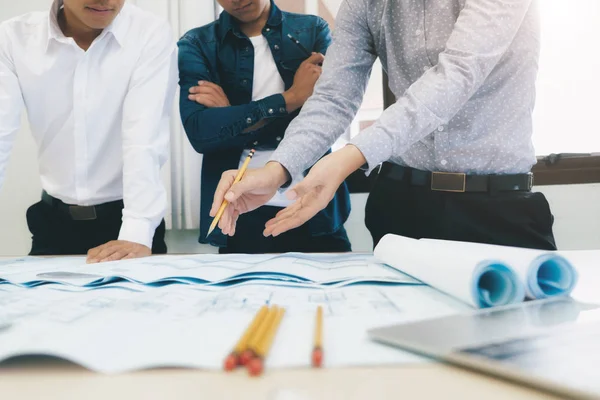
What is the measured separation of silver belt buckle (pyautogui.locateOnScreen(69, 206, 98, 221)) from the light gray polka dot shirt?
0.75m

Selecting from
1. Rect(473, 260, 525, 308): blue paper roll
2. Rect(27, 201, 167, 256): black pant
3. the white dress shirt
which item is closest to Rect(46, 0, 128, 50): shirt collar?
the white dress shirt

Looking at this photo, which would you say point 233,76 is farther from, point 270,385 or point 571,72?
point 571,72

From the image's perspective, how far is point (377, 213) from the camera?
4.17ft

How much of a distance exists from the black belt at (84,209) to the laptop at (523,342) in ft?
4.23

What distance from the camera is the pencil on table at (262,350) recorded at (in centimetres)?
38

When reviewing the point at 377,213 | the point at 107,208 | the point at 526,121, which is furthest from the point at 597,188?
the point at 107,208

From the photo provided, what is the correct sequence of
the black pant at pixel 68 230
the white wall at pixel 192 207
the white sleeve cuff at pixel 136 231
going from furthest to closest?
the white wall at pixel 192 207 < the black pant at pixel 68 230 < the white sleeve cuff at pixel 136 231

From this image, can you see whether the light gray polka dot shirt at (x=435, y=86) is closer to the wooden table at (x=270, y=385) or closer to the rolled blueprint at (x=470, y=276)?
the rolled blueprint at (x=470, y=276)

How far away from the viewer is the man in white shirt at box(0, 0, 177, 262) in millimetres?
1411

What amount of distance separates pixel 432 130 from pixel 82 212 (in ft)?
3.64

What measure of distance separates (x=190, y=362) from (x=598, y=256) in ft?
2.80

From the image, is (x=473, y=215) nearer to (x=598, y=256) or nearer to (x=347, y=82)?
(x=598, y=256)

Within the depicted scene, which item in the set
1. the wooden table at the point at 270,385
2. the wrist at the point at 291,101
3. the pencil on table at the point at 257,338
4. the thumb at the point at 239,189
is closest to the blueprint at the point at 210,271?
the thumb at the point at 239,189

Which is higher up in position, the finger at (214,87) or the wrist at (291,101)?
the finger at (214,87)
